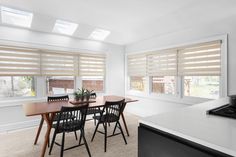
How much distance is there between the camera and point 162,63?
13.3 ft

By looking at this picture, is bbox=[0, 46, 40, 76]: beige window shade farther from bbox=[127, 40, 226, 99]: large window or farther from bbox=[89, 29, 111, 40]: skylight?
bbox=[127, 40, 226, 99]: large window

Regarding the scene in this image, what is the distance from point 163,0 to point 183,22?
0.94m

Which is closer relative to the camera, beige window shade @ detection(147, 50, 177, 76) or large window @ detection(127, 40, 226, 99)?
large window @ detection(127, 40, 226, 99)

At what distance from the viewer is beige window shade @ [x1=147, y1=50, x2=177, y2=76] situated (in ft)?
12.3

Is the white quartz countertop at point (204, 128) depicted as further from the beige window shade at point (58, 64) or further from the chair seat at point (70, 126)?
the beige window shade at point (58, 64)

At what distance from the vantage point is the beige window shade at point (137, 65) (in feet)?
15.2

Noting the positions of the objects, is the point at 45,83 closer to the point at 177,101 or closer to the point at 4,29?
the point at 4,29

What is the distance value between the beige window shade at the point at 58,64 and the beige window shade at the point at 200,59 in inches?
111

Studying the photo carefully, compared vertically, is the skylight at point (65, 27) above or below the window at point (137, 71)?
above

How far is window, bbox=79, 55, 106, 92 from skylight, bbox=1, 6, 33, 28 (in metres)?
1.53

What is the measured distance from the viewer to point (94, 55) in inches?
181

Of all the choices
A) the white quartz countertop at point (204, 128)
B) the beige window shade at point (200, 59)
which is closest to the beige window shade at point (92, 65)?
the beige window shade at point (200, 59)

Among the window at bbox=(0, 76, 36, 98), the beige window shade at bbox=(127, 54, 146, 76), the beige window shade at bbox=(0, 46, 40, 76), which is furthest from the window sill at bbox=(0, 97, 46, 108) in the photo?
the beige window shade at bbox=(127, 54, 146, 76)

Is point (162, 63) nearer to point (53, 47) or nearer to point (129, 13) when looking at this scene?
point (129, 13)
